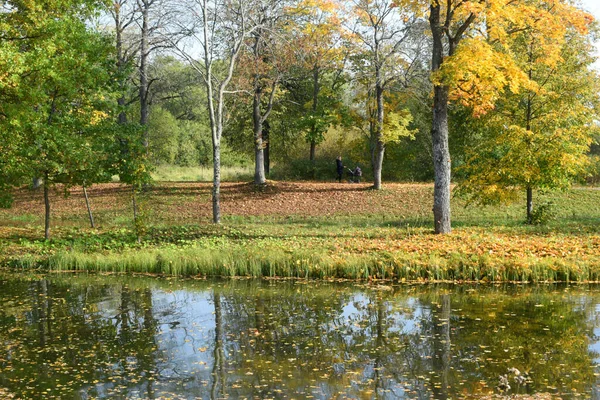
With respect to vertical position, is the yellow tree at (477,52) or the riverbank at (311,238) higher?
the yellow tree at (477,52)

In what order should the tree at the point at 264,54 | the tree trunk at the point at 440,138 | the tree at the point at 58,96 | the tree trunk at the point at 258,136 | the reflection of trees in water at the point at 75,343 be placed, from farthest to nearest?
the tree trunk at the point at 258,136 → the tree at the point at 264,54 → the tree trunk at the point at 440,138 → the tree at the point at 58,96 → the reflection of trees in water at the point at 75,343

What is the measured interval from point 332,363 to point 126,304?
17.9 feet

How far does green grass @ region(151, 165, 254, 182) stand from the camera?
3776cm

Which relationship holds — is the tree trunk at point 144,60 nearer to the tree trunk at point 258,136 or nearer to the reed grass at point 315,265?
the tree trunk at point 258,136

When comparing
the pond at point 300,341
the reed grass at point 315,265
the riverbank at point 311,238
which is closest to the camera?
the pond at point 300,341

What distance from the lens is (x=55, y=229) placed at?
22000 millimetres

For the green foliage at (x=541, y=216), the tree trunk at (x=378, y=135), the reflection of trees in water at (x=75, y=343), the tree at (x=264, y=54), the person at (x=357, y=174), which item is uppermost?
the tree at (x=264, y=54)

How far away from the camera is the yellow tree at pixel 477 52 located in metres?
16.3

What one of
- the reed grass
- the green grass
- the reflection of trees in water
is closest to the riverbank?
the reed grass

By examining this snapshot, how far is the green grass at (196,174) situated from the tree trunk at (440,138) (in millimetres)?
20076

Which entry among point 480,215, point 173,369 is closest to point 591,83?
point 480,215

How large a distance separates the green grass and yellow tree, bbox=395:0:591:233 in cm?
2022

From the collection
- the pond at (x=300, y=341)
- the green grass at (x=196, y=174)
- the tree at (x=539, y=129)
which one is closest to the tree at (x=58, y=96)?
the pond at (x=300, y=341)

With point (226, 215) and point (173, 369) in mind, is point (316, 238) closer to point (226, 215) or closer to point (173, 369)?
point (226, 215)
